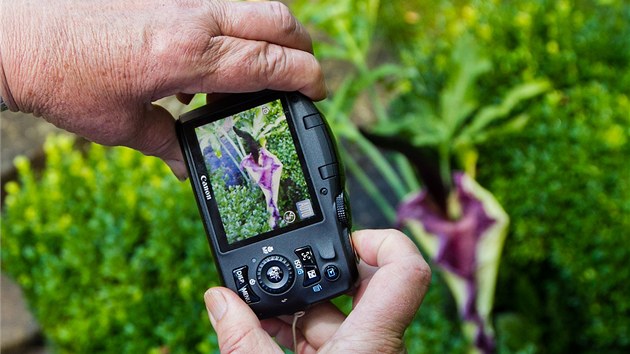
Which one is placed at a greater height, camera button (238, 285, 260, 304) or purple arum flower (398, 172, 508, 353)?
camera button (238, 285, 260, 304)

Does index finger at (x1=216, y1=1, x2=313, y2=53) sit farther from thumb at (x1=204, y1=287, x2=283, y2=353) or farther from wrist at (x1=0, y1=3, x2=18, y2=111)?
thumb at (x1=204, y1=287, x2=283, y2=353)

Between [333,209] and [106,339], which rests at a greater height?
[333,209]

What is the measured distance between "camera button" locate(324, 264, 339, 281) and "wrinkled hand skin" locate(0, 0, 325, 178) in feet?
1.20

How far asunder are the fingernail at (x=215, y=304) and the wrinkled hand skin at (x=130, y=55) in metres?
0.39

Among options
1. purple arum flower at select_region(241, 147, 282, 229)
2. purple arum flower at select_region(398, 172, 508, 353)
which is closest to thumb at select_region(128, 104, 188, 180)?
purple arum flower at select_region(241, 147, 282, 229)

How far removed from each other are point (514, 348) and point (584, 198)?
1.85 ft

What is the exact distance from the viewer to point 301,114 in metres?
1.66

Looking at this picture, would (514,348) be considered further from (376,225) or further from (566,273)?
(376,225)

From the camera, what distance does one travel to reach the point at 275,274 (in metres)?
1.64

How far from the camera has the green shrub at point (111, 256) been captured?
2.68m

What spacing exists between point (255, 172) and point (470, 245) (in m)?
1.18

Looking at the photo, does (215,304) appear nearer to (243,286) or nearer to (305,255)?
(243,286)

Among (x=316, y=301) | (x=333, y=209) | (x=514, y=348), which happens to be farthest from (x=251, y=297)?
(x=514, y=348)

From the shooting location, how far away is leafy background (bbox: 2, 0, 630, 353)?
106 inches
